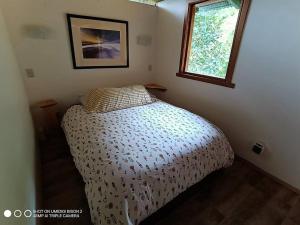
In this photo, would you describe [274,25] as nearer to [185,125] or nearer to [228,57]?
[228,57]

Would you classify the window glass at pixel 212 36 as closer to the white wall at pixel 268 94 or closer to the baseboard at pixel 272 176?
the white wall at pixel 268 94

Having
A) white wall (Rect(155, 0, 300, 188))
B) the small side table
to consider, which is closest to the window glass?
white wall (Rect(155, 0, 300, 188))

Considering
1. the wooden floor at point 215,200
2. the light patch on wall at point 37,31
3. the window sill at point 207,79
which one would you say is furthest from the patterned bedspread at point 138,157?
the light patch on wall at point 37,31

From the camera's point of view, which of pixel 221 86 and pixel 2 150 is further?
pixel 221 86

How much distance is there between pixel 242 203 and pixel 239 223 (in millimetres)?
228

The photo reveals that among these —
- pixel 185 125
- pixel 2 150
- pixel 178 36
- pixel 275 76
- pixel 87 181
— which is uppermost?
pixel 178 36

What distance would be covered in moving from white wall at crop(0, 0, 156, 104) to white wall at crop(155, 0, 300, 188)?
5.11 feet

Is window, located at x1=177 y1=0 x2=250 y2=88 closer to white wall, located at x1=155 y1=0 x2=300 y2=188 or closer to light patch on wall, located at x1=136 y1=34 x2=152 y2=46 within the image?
white wall, located at x1=155 y1=0 x2=300 y2=188

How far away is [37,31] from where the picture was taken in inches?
80.4

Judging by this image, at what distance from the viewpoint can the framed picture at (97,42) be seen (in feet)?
7.49

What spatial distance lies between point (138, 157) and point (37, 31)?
2098 millimetres

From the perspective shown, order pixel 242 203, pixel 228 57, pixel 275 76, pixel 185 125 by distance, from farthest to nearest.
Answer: pixel 228 57
pixel 185 125
pixel 275 76
pixel 242 203

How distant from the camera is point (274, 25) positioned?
5.31 ft

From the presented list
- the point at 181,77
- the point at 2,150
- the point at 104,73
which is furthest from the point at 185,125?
the point at 104,73
